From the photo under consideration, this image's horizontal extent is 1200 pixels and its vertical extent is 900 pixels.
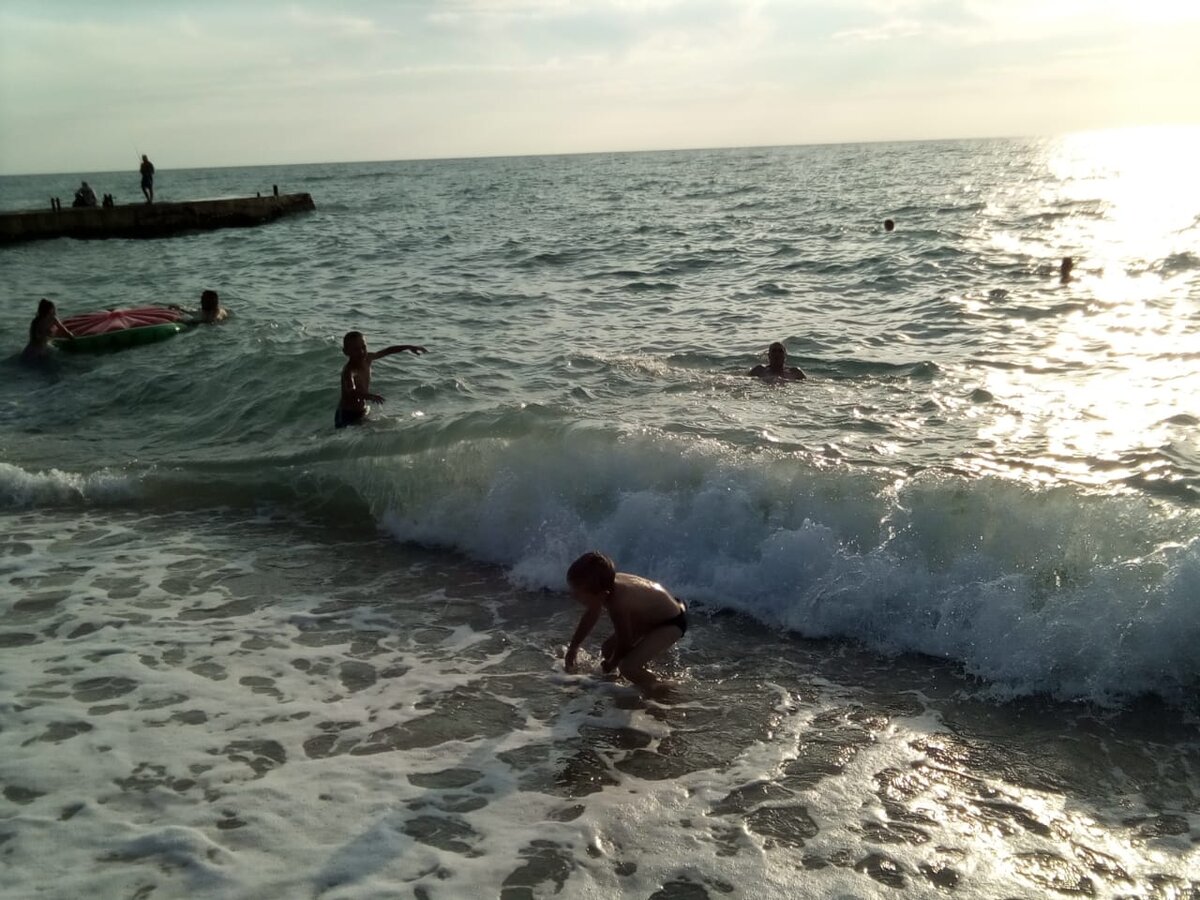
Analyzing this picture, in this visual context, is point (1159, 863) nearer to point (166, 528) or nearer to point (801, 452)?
point (801, 452)

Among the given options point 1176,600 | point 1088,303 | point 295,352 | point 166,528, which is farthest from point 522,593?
point 1088,303

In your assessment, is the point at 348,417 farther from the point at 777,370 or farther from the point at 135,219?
the point at 135,219

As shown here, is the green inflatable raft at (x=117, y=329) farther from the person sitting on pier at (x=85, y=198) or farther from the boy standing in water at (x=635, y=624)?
the person sitting on pier at (x=85, y=198)

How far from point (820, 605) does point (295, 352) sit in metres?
10.3

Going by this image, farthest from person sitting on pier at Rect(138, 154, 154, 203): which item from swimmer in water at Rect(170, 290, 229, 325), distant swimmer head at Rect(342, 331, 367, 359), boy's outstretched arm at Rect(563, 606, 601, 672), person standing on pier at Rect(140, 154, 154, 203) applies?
boy's outstretched arm at Rect(563, 606, 601, 672)

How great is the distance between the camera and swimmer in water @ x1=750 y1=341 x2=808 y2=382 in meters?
12.7

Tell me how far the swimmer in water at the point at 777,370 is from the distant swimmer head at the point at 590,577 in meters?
7.32

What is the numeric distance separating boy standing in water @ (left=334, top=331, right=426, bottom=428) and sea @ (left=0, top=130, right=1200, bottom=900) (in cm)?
26

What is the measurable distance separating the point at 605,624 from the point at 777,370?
6474 mm

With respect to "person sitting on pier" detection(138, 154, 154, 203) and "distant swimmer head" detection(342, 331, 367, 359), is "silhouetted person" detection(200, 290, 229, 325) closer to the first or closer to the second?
"distant swimmer head" detection(342, 331, 367, 359)

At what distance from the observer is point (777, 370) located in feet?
42.1

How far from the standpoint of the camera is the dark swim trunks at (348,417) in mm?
11555

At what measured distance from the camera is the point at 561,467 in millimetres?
9375

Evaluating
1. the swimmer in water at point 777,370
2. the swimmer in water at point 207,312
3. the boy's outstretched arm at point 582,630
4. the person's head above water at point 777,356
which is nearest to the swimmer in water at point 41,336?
the swimmer in water at point 207,312
